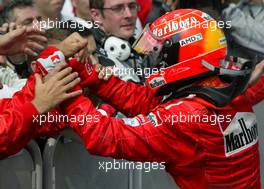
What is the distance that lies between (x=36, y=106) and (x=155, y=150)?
594 millimetres

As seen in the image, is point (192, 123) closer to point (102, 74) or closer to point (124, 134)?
point (124, 134)

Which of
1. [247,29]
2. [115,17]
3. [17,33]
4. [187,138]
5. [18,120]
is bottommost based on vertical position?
[247,29]

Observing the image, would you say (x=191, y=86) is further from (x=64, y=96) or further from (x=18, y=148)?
(x=18, y=148)

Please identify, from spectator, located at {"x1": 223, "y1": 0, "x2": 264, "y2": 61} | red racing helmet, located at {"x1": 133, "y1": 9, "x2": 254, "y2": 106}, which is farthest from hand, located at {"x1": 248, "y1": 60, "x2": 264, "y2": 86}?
spectator, located at {"x1": 223, "y1": 0, "x2": 264, "y2": 61}

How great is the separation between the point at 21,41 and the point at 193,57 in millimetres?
863

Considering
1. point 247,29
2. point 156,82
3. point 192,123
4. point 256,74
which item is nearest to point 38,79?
point 156,82

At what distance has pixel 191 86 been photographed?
3193 millimetres

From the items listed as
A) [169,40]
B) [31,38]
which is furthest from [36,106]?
[169,40]

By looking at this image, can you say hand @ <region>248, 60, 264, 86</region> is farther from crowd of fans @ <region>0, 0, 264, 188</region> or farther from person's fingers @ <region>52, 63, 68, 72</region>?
person's fingers @ <region>52, 63, 68, 72</region>

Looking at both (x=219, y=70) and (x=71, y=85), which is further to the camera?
(x=219, y=70)

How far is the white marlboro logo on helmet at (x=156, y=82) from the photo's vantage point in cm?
320

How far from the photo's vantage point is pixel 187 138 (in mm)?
3070

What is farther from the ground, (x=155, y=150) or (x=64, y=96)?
(x=64, y=96)

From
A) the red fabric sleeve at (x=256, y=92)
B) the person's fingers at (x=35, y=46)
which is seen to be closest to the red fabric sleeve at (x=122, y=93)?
the person's fingers at (x=35, y=46)
